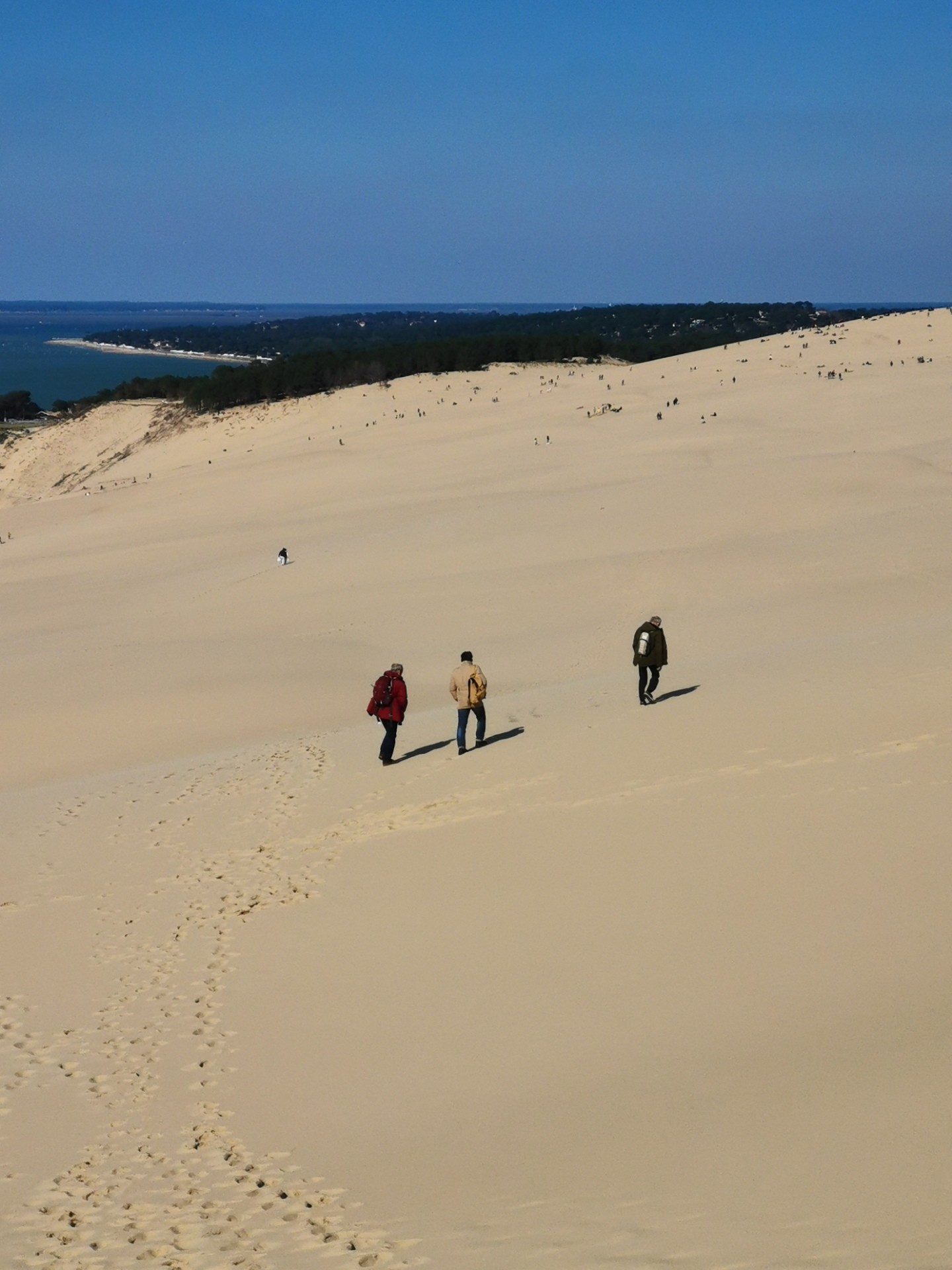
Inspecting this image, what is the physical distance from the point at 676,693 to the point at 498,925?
600 cm

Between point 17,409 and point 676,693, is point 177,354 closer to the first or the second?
point 17,409

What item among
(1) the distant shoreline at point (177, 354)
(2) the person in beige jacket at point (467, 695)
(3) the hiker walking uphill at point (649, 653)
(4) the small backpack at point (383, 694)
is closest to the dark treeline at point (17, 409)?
(1) the distant shoreline at point (177, 354)

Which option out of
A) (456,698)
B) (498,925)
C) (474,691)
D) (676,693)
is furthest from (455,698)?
(498,925)

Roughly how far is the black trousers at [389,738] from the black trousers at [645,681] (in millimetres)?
2452

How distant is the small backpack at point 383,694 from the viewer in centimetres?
1294

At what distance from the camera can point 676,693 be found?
13.8m

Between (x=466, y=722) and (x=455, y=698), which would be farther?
(x=455, y=698)

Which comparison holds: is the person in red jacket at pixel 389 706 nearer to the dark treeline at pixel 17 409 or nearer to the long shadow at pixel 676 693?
the long shadow at pixel 676 693

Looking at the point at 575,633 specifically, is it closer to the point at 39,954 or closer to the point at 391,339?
the point at 39,954

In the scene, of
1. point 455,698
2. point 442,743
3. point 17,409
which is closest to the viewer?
point 455,698

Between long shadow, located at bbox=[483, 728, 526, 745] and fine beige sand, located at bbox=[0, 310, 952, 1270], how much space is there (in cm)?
6

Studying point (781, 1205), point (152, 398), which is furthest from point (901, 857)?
point (152, 398)

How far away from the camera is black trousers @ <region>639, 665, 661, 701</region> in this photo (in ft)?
44.2

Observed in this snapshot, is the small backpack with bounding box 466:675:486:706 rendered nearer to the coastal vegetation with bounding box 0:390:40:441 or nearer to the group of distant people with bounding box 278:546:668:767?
the group of distant people with bounding box 278:546:668:767
